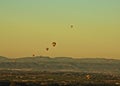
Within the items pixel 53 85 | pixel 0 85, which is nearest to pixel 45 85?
pixel 53 85

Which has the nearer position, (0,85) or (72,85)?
(0,85)

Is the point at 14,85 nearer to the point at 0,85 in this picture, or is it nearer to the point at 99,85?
the point at 0,85

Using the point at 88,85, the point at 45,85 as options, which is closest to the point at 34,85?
the point at 45,85

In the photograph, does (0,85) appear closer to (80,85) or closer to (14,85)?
(14,85)

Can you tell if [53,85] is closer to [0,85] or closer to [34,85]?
[34,85]

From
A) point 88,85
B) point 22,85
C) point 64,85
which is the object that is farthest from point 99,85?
point 22,85

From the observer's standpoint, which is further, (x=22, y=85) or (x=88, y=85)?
(x=88, y=85)
